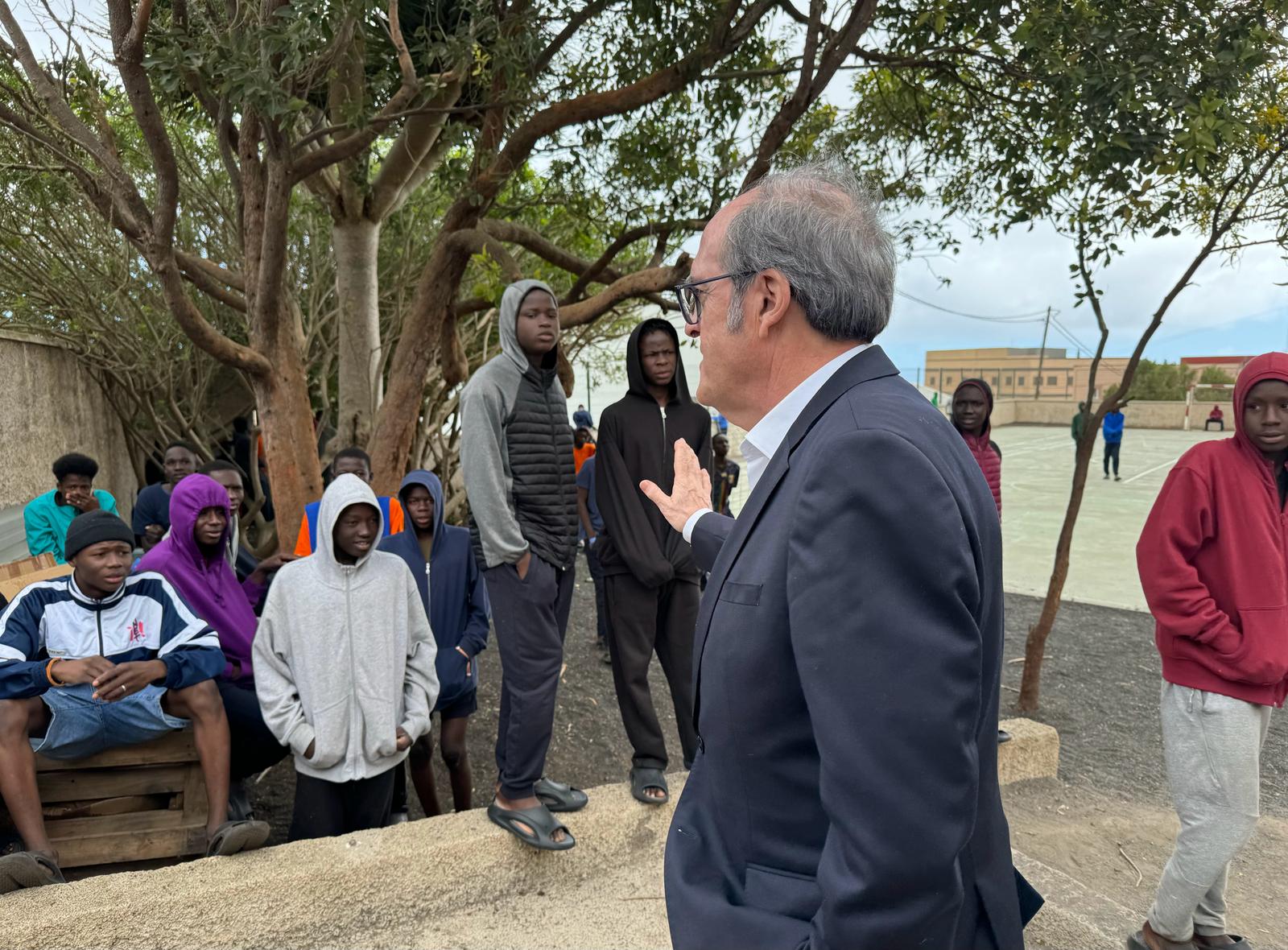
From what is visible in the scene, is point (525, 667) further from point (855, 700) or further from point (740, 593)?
point (855, 700)

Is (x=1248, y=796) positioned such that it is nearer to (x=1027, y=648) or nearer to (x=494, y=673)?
(x=1027, y=648)

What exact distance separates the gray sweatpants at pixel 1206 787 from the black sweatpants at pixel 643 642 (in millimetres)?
1810

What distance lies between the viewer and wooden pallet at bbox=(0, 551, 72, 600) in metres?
5.18

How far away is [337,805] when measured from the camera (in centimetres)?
359

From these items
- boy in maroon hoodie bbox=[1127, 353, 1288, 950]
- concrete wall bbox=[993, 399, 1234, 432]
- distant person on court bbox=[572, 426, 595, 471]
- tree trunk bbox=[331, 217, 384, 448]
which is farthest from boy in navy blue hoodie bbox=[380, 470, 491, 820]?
concrete wall bbox=[993, 399, 1234, 432]

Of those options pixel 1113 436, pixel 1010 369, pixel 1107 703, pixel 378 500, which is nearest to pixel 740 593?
pixel 378 500

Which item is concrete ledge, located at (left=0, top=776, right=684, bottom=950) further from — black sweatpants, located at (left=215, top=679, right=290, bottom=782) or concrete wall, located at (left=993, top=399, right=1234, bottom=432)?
concrete wall, located at (left=993, top=399, right=1234, bottom=432)

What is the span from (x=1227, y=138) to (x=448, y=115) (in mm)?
5160

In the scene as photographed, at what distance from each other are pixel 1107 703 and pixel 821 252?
6715mm

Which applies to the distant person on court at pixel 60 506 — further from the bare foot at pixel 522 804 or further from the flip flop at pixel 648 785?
the flip flop at pixel 648 785

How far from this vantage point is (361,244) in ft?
24.8

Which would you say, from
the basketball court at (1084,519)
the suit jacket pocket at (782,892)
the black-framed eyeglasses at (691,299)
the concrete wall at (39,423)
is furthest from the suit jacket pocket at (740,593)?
the basketball court at (1084,519)

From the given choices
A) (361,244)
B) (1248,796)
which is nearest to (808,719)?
(1248,796)

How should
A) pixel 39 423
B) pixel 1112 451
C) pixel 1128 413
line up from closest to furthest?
1. pixel 39 423
2. pixel 1112 451
3. pixel 1128 413
